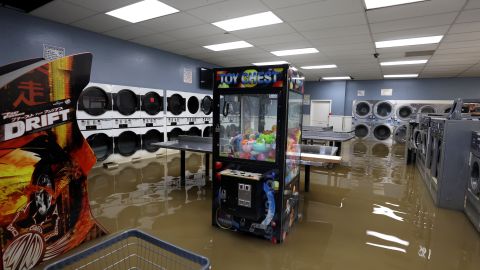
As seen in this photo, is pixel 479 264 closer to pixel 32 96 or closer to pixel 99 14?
pixel 32 96

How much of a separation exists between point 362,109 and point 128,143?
10.5 meters

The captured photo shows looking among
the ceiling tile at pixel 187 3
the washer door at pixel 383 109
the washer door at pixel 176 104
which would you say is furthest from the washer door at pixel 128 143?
the washer door at pixel 383 109

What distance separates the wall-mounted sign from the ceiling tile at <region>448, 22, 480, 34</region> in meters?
4.30

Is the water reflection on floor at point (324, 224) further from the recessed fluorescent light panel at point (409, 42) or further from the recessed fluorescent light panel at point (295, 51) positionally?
the recessed fluorescent light panel at point (295, 51)

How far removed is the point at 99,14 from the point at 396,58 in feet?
24.7

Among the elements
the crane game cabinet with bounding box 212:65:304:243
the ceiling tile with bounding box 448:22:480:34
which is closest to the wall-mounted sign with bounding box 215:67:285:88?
the crane game cabinet with bounding box 212:65:304:243

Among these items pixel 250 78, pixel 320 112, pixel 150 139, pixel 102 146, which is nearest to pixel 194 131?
pixel 150 139

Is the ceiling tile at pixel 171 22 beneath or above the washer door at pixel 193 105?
above

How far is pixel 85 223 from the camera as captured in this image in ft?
8.12

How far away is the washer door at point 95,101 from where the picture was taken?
5329 mm

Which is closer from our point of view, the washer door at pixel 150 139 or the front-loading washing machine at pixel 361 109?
the washer door at pixel 150 139

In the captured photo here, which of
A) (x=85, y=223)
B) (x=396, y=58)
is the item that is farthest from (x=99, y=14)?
(x=396, y=58)

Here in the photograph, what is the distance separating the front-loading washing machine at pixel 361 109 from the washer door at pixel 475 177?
351 inches

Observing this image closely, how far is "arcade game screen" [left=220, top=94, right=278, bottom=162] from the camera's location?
2650 millimetres
